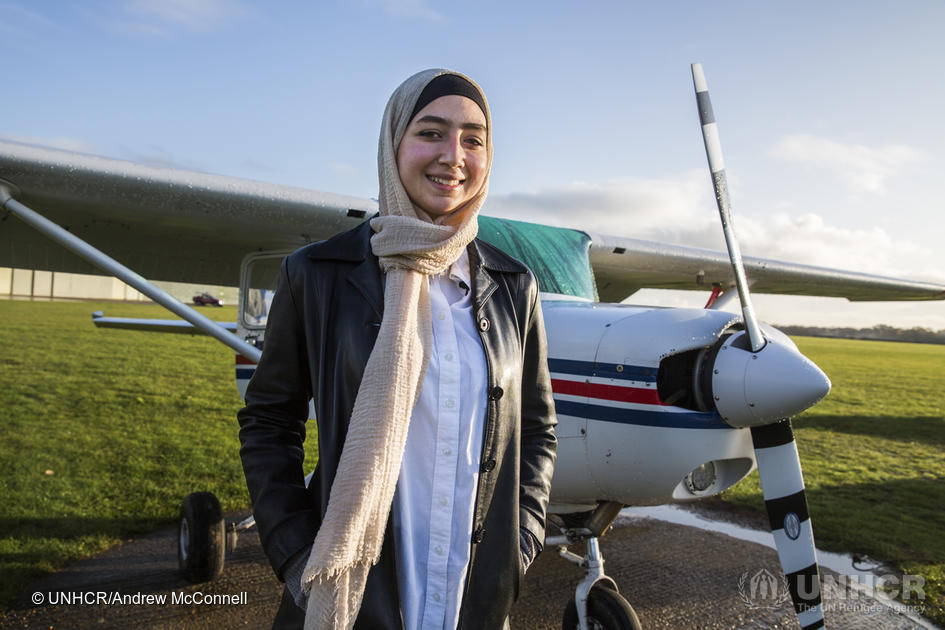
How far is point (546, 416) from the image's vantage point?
1.54 metres

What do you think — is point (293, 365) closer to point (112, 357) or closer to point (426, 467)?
point (426, 467)

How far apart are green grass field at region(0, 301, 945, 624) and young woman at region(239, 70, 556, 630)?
10.9 feet

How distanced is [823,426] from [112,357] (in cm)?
1883

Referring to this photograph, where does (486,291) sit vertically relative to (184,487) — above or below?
above

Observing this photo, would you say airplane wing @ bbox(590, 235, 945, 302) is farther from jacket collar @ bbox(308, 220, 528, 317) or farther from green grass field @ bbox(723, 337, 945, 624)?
jacket collar @ bbox(308, 220, 528, 317)

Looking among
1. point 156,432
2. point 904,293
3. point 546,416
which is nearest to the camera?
point 546,416

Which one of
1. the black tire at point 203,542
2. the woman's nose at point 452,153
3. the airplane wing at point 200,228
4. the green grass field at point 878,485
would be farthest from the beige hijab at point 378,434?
the green grass field at point 878,485

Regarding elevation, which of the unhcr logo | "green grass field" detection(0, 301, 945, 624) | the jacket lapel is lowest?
"green grass field" detection(0, 301, 945, 624)

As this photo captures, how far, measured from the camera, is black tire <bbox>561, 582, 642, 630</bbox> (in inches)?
108

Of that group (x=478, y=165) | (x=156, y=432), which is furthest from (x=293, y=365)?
(x=156, y=432)

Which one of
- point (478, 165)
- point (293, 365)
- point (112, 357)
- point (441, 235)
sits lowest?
point (112, 357)

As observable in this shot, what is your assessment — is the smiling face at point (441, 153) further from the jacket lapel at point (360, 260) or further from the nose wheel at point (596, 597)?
the nose wheel at point (596, 597)

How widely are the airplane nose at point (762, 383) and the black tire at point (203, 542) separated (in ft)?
9.89

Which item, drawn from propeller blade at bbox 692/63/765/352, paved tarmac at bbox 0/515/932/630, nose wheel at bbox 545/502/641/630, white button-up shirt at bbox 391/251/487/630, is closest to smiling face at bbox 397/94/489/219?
white button-up shirt at bbox 391/251/487/630
